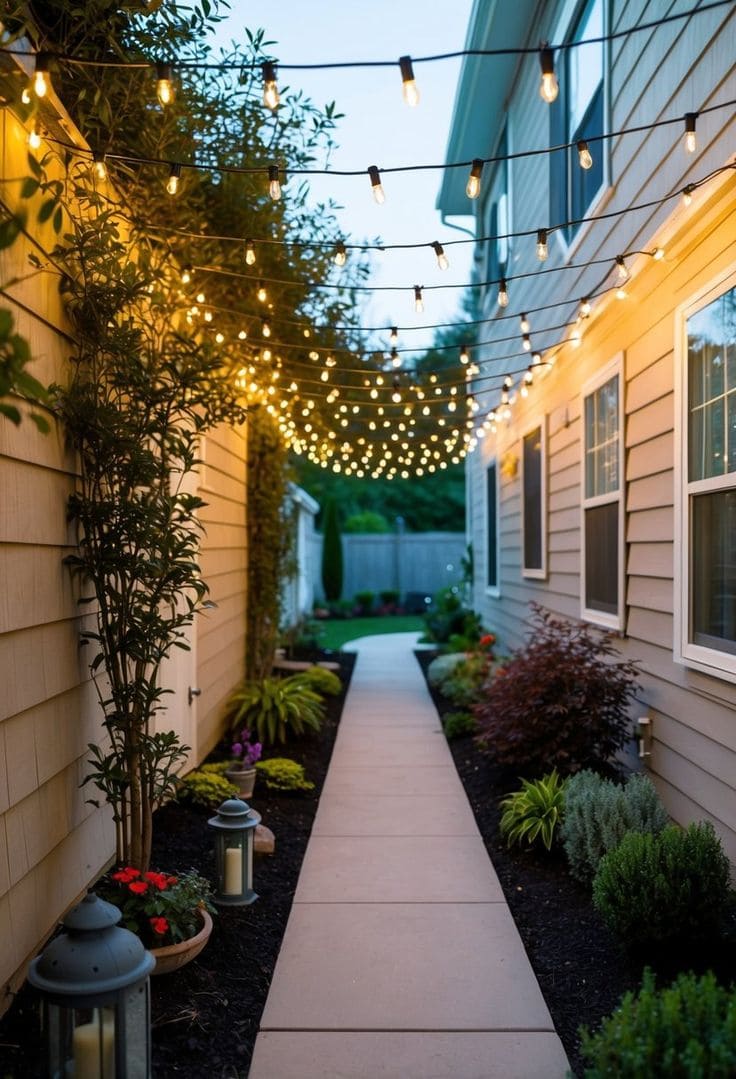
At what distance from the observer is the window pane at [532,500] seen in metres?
8.63

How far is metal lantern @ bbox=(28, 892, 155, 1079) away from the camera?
241 centimetres

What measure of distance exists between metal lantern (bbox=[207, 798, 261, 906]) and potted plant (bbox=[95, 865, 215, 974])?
1.72 ft

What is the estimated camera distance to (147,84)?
412 cm

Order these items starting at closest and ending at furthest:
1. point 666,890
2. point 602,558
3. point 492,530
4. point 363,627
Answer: point 666,890 → point 602,558 → point 492,530 → point 363,627

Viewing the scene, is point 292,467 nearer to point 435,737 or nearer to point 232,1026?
point 435,737

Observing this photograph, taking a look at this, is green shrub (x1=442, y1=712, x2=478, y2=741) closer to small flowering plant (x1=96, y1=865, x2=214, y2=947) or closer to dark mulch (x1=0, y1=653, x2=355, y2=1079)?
dark mulch (x1=0, y1=653, x2=355, y2=1079)

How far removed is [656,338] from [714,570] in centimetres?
139

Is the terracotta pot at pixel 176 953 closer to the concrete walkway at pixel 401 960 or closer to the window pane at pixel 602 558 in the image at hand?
the concrete walkway at pixel 401 960

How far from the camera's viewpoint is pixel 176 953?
11.0 feet

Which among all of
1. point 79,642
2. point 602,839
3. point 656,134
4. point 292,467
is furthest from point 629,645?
point 292,467

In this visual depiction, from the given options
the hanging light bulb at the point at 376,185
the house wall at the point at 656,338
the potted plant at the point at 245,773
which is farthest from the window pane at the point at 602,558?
the hanging light bulb at the point at 376,185

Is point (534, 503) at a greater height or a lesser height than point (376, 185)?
lesser

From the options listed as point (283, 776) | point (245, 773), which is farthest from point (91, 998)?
point (283, 776)

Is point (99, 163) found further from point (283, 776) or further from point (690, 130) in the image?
point (283, 776)
